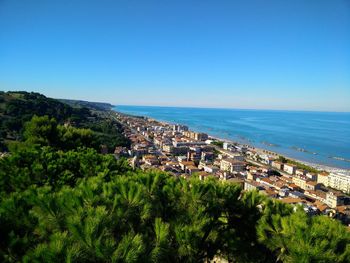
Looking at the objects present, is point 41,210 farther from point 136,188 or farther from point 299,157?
point 299,157

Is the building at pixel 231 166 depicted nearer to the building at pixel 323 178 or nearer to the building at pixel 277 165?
the building at pixel 277 165

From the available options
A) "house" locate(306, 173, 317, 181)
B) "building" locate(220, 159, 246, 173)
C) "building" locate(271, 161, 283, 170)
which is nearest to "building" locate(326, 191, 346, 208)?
"house" locate(306, 173, 317, 181)

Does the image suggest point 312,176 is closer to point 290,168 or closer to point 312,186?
point 312,186

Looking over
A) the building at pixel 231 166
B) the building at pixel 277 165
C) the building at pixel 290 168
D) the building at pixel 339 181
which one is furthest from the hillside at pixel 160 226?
the building at pixel 277 165

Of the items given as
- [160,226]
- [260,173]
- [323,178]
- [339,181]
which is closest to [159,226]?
[160,226]

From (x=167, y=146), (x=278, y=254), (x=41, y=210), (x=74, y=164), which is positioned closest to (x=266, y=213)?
(x=278, y=254)
